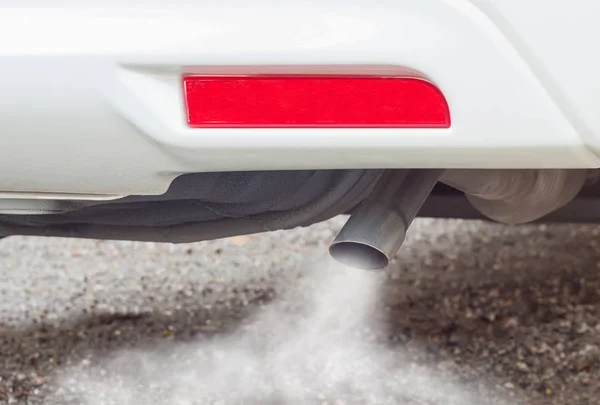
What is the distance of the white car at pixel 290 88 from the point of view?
109 centimetres

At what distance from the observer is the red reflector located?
3.71ft

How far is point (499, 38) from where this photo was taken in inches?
42.8

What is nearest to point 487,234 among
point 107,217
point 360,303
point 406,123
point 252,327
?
point 360,303

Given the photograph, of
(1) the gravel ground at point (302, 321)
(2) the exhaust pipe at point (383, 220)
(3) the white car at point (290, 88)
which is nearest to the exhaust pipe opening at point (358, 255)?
(2) the exhaust pipe at point (383, 220)

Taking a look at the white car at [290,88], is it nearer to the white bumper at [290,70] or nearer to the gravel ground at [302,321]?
the white bumper at [290,70]

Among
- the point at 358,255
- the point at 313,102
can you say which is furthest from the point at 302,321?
the point at 313,102

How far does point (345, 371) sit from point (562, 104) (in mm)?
1193

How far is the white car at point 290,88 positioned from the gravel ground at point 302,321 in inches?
37.8

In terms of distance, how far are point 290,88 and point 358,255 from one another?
0.45 metres

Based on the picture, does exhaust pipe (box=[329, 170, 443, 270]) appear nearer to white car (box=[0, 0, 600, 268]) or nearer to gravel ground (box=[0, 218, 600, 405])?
white car (box=[0, 0, 600, 268])

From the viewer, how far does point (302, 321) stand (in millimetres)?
2445

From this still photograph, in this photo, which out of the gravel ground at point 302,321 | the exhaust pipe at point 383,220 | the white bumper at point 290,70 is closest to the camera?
the white bumper at point 290,70

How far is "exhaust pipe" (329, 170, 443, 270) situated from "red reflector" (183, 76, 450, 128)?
1.03 feet

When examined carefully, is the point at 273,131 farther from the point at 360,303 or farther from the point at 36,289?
the point at 36,289
